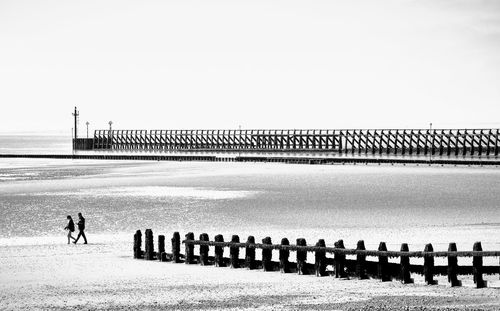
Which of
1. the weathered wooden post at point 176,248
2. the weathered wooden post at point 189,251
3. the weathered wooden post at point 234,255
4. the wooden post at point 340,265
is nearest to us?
the wooden post at point 340,265

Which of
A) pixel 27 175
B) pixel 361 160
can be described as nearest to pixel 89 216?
pixel 27 175

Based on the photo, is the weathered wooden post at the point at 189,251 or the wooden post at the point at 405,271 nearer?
the wooden post at the point at 405,271

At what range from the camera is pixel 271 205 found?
41.1m

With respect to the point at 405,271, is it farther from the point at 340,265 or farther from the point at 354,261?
the point at 340,265

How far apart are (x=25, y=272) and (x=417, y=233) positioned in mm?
12836

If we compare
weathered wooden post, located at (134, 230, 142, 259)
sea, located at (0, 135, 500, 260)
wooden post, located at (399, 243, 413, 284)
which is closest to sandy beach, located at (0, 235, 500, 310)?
wooden post, located at (399, 243, 413, 284)

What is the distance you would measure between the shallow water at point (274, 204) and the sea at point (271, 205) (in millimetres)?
46

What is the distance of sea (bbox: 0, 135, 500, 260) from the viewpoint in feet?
96.5

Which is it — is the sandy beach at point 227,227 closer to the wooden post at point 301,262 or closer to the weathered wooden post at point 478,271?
the weathered wooden post at point 478,271

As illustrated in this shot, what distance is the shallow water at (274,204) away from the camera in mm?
30031

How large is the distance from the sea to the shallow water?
5 cm

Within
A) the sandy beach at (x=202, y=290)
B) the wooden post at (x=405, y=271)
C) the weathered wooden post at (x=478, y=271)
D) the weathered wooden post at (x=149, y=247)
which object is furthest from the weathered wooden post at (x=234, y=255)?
the weathered wooden post at (x=478, y=271)

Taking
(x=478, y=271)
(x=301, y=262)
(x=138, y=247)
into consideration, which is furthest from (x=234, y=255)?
(x=478, y=271)

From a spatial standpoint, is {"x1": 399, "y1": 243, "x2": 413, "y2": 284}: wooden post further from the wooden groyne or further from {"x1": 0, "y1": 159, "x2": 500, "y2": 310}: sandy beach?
the wooden groyne
